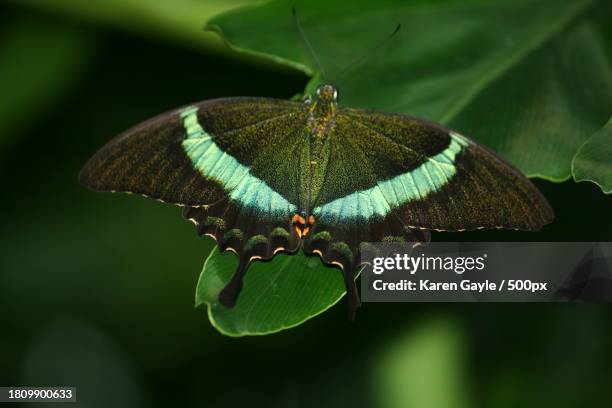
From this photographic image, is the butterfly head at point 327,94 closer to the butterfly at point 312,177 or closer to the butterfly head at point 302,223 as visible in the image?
the butterfly at point 312,177

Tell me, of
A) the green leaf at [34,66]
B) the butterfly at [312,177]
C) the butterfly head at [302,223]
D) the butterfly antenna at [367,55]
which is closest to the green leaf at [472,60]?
the butterfly antenna at [367,55]

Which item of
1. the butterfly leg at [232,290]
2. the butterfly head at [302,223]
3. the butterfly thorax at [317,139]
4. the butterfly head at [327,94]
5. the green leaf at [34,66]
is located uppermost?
the green leaf at [34,66]

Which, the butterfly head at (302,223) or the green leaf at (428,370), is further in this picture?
the green leaf at (428,370)

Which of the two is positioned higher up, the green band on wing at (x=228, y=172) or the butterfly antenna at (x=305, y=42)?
the butterfly antenna at (x=305, y=42)

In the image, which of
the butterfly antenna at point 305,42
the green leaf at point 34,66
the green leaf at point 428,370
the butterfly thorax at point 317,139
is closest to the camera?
the butterfly thorax at point 317,139

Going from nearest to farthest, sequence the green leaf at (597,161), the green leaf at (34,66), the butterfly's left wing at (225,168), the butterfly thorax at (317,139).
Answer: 1. the green leaf at (597,161)
2. the butterfly's left wing at (225,168)
3. the butterfly thorax at (317,139)
4. the green leaf at (34,66)

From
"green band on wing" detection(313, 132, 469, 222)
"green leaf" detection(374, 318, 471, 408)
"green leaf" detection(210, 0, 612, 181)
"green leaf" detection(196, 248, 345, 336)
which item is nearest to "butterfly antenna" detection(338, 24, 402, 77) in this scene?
"green leaf" detection(210, 0, 612, 181)

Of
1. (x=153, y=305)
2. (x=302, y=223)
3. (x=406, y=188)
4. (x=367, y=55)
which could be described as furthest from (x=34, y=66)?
(x=406, y=188)

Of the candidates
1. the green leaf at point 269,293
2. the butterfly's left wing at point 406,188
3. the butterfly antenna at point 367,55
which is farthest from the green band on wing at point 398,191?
the butterfly antenna at point 367,55

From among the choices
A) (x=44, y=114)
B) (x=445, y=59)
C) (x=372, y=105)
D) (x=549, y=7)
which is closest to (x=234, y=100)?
(x=372, y=105)
